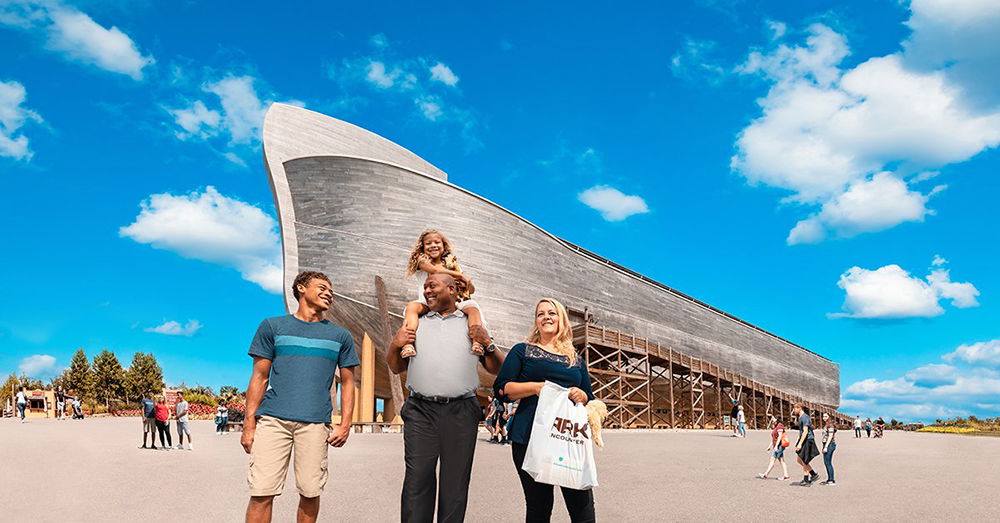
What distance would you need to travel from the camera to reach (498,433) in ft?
59.8

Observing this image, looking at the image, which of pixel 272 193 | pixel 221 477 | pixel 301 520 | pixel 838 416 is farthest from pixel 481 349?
pixel 838 416

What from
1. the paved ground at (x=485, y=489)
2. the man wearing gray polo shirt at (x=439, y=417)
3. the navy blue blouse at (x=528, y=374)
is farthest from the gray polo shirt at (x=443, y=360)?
the paved ground at (x=485, y=489)

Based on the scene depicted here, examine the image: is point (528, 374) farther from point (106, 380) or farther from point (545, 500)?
point (106, 380)

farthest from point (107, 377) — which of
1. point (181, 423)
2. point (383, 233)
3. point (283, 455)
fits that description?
point (283, 455)

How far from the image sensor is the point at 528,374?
4.12 metres

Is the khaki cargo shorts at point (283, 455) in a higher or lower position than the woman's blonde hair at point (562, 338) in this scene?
lower

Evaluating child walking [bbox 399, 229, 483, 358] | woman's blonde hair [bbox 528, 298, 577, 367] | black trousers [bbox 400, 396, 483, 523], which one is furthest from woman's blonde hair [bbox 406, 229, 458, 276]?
black trousers [bbox 400, 396, 483, 523]

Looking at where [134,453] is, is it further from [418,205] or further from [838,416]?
[838,416]

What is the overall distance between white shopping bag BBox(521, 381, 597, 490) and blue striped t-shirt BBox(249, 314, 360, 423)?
1165mm

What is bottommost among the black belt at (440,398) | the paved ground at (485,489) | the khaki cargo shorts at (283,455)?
the paved ground at (485,489)

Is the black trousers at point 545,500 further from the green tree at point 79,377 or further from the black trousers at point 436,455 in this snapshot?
the green tree at point 79,377

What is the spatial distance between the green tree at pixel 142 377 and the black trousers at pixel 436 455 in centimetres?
6004

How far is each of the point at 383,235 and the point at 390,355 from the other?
23.2 meters

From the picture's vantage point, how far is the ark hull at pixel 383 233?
2695 cm
